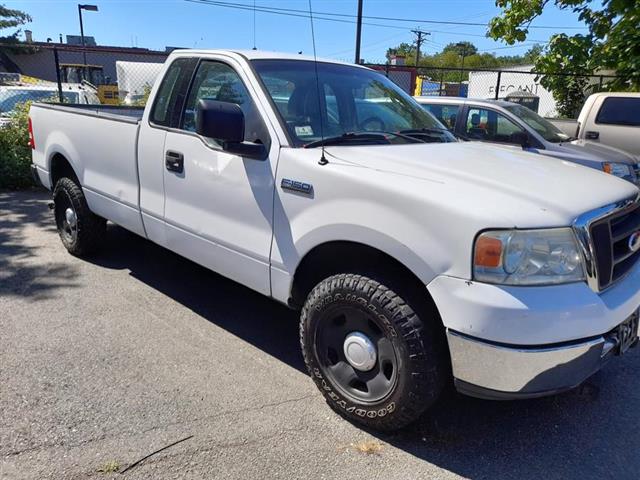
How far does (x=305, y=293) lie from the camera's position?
3.16m

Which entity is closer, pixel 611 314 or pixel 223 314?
pixel 611 314

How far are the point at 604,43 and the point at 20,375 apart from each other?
43.2ft

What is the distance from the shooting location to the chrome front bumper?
226 cm

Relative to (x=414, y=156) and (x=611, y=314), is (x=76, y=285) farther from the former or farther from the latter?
(x=611, y=314)

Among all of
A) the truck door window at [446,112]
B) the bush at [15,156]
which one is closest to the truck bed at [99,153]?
the bush at [15,156]

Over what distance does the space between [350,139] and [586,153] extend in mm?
5703

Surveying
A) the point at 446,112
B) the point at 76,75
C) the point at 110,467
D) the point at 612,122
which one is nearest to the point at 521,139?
the point at 446,112

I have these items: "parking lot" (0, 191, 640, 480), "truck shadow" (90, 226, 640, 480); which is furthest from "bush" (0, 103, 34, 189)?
"truck shadow" (90, 226, 640, 480)

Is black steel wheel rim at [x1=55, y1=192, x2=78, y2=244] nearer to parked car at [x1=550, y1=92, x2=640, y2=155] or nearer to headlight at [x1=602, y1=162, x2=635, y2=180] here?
headlight at [x1=602, y1=162, x2=635, y2=180]

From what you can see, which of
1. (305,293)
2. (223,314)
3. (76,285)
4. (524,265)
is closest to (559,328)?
(524,265)

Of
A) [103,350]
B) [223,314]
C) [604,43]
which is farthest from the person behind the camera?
[604,43]

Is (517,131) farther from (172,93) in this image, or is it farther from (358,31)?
(358,31)

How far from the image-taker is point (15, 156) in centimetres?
866

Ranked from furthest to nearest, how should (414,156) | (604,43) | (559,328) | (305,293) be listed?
1. (604,43)
2. (305,293)
3. (414,156)
4. (559,328)
